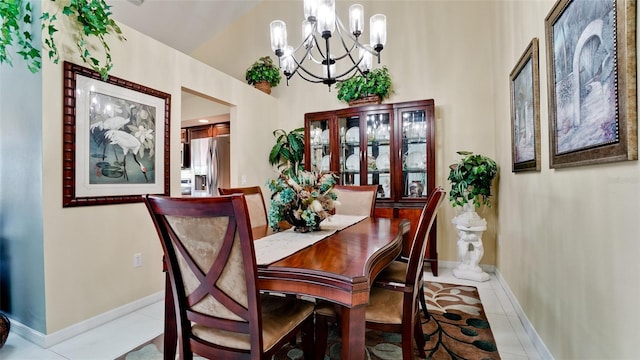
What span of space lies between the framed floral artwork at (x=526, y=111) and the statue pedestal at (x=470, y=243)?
82 centimetres

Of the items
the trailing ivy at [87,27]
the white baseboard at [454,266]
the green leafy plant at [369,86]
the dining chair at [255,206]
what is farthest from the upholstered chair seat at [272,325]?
the green leafy plant at [369,86]

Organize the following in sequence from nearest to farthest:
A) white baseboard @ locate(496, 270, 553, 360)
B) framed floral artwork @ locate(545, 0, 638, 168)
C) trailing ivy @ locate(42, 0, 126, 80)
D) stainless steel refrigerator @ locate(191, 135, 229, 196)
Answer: framed floral artwork @ locate(545, 0, 638, 168), white baseboard @ locate(496, 270, 553, 360), trailing ivy @ locate(42, 0, 126, 80), stainless steel refrigerator @ locate(191, 135, 229, 196)

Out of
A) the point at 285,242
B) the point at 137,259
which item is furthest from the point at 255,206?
the point at 137,259

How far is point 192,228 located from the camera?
42.8 inches

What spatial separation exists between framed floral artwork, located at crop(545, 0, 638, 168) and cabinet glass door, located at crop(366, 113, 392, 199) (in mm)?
2036

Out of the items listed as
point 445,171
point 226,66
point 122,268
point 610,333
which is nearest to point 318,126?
point 445,171

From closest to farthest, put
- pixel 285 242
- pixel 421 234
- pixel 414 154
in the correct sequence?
pixel 421 234, pixel 285 242, pixel 414 154

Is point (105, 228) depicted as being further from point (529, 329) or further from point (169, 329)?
point (529, 329)

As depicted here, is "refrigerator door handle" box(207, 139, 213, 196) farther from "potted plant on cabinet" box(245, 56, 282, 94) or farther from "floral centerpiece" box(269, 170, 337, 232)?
"floral centerpiece" box(269, 170, 337, 232)

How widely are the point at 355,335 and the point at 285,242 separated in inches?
26.2

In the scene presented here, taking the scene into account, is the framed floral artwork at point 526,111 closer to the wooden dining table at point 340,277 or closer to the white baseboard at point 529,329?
the white baseboard at point 529,329

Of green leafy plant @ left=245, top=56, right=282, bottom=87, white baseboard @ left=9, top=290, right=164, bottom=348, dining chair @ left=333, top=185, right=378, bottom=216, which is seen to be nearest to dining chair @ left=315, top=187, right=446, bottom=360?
dining chair @ left=333, top=185, right=378, bottom=216

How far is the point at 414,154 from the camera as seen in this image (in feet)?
11.7

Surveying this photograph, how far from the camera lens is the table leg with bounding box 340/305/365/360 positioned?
1.09m
